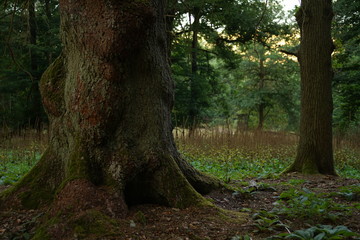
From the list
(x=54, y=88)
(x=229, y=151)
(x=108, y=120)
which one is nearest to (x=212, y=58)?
(x=229, y=151)

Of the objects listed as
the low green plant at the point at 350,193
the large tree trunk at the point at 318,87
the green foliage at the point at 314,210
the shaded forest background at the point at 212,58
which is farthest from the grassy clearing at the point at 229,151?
the green foliage at the point at 314,210

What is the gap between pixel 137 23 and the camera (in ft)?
9.98

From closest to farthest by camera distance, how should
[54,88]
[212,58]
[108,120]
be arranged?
[108,120], [54,88], [212,58]

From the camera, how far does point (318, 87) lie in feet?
20.9

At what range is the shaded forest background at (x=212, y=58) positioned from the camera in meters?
8.15

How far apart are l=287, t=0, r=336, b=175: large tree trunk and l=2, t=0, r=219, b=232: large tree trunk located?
13.2 feet

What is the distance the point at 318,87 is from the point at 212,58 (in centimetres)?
1291

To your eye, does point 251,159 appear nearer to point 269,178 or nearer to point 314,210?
point 269,178

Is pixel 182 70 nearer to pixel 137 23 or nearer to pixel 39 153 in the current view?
pixel 39 153

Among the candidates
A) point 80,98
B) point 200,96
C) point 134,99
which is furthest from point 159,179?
point 200,96

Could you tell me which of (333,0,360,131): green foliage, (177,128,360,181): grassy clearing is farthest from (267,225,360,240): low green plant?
(333,0,360,131): green foliage

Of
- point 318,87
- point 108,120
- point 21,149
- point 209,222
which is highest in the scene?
point 318,87

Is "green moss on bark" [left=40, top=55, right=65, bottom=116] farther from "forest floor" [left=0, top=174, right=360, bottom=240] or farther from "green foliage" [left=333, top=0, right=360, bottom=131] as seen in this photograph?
"green foliage" [left=333, top=0, right=360, bottom=131]

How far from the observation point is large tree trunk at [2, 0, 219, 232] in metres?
3.00
